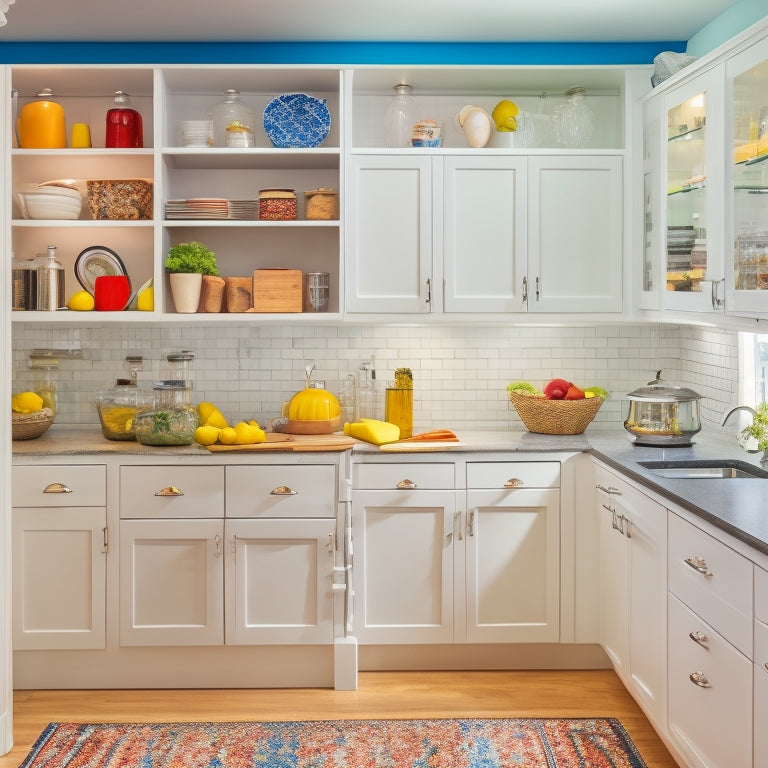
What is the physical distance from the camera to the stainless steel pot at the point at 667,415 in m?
3.68

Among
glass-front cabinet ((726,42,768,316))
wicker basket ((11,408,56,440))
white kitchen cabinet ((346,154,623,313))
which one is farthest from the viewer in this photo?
white kitchen cabinet ((346,154,623,313))

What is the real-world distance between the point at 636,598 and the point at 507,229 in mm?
1618

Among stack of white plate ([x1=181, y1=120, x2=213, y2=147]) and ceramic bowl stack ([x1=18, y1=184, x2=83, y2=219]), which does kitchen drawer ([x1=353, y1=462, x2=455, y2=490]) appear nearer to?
stack of white plate ([x1=181, y1=120, x2=213, y2=147])

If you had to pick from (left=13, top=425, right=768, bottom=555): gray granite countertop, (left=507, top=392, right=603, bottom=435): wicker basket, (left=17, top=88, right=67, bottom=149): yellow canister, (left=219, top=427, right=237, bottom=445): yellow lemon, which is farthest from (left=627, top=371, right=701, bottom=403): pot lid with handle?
(left=17, top=88, right=67, bottom=149): yellow canister

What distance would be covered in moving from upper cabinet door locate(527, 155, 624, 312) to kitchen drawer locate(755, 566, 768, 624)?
6.47 ft

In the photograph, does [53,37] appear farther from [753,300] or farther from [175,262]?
[753,300]

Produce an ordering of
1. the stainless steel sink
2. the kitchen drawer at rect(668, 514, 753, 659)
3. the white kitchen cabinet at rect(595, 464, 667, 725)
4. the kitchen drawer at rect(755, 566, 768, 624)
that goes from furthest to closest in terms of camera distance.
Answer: the stainless steel sink
the white kitchen cabinet at rect(595, 464, 667, 725)
the kitchen drawer at rect(668, 514, 753, 659)
the kitchen drawer at rect(755, 566, 768, 624)

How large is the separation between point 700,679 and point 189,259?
2516 millimetres

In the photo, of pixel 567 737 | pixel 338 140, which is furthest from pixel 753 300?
pixel 338 140

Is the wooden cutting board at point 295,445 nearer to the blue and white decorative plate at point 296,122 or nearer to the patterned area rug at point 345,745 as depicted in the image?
the patterned area rug at point 345,745

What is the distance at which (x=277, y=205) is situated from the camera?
4016 mm

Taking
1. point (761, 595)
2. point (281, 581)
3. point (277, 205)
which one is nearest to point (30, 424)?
point (281, 581)

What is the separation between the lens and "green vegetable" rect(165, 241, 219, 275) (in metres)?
3.92

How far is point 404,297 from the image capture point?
13.1 feet
